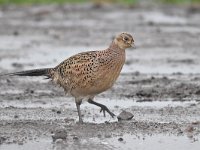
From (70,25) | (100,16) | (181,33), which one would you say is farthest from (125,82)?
(100,16)

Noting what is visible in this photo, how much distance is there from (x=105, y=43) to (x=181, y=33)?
223cm

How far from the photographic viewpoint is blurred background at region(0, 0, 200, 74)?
16094 mm

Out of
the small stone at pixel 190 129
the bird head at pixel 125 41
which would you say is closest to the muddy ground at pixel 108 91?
the small stone at pixel 190 129

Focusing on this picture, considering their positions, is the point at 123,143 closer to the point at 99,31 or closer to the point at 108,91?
the point at 108,91

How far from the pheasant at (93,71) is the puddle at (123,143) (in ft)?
3.45

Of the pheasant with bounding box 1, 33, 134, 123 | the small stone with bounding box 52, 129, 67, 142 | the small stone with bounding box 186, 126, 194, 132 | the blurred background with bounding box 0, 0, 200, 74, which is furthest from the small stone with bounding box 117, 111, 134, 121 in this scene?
the blurred background with bounding box 0, 0, 200, 74

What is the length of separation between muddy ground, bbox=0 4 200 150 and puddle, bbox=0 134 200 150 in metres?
0.01

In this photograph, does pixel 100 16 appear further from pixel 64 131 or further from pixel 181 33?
pixel 64 131

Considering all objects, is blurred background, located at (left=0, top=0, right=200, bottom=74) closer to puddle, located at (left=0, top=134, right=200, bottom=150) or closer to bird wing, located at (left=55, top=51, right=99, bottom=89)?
bird wing, located at (left=55, top=51, right=99, bottom=89)

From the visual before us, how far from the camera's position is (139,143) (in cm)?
923

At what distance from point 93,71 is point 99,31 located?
10.2m

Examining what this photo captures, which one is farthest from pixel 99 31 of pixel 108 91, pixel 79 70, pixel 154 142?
pixel 154 142

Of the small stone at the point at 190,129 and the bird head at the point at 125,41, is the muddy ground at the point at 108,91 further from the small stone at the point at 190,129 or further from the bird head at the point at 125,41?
the bird head at the point at 125,41

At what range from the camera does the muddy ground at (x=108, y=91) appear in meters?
9.45
